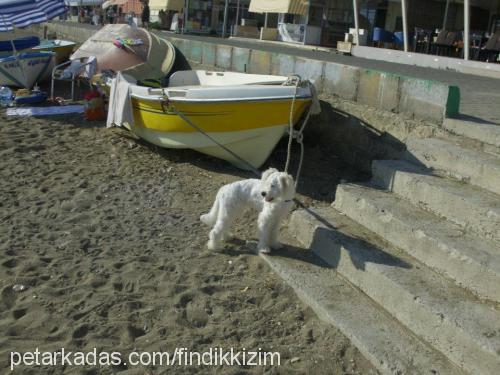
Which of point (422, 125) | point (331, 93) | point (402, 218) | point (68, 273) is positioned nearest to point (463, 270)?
point (402, 218)

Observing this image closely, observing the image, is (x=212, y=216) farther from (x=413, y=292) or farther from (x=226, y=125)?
(x=226, y=125)

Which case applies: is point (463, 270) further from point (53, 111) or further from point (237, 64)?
point (53, 111)

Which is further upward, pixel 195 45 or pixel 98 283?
pixel 195 45

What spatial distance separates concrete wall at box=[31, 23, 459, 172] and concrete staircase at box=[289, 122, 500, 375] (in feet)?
1.34

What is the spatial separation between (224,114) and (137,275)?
2856 mm

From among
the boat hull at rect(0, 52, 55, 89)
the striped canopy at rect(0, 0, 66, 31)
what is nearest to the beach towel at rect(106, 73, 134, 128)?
the boat hull at rect(0, 52, 55, 89)

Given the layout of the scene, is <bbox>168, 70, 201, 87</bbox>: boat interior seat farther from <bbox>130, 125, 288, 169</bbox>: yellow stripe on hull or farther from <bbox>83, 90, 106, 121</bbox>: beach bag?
<bbox>130, 125, 288, 169</bbox>: yellow stripe on hull

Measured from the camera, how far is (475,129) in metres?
4.81

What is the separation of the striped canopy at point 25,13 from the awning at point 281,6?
29.4ft

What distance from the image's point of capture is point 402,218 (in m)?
4.00

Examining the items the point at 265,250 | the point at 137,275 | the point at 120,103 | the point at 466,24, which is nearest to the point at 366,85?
the point at 265,250

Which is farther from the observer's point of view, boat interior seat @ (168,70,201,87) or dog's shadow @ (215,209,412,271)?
boat interior seat @ (168,70,201,87)

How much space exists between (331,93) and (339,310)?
4.36 m

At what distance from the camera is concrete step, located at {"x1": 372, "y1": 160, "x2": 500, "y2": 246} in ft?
12.0
